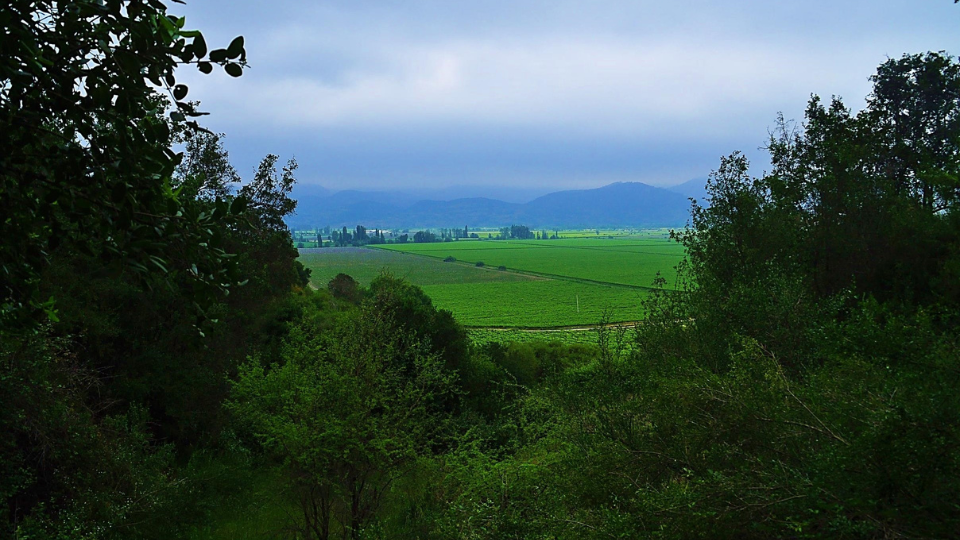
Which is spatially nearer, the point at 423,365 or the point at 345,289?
the point at 423,365

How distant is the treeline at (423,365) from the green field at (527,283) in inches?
953

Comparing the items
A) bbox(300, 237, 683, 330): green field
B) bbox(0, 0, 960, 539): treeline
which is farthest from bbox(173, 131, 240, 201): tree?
bbox(300, 237, 683, 330): green field

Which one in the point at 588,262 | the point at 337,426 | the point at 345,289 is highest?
the point at 345,289

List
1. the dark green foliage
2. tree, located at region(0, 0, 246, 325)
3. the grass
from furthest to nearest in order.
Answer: the grass → the dark green foliage → tree, located at region(0, 0, 246, 325)

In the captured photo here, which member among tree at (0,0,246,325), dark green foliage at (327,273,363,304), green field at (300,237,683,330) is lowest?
green field at (300,237,683,330)

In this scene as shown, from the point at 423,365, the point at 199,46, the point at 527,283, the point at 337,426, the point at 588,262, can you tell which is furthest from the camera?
the point at 588,262

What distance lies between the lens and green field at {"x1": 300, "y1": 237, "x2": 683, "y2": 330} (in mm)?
Result: 66062

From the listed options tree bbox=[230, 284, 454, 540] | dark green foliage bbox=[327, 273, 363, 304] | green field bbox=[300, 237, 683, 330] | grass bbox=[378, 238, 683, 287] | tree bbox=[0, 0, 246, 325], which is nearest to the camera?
tree bbox=[0, 0, 246, 325]

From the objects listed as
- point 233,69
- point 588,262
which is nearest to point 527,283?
point 588,262

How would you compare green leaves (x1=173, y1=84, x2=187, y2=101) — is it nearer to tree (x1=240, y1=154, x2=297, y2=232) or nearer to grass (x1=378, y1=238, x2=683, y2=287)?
tree (x1=240, y1=154, x2=297, y2=232)

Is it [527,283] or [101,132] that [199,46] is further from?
[527,283]

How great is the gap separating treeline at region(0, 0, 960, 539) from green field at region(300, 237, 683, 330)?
79.5ft

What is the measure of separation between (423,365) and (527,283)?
8061cm

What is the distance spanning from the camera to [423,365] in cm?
1711
